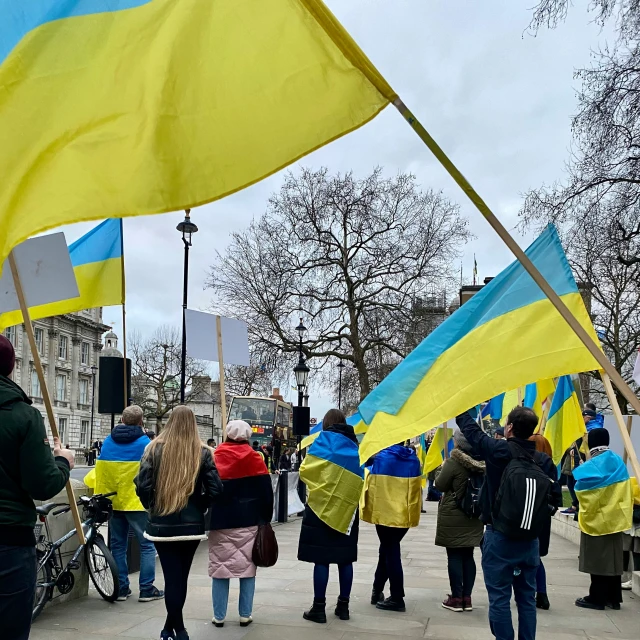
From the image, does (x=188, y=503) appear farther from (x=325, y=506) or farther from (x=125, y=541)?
(x=125, y=541)

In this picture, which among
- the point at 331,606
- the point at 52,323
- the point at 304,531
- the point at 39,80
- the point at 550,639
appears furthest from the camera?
the point at 52,323

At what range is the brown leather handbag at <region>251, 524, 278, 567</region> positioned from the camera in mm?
6375

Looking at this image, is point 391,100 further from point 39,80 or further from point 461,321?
point 461,321

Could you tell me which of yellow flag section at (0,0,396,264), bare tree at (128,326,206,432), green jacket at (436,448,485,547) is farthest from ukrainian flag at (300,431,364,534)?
bare tree at (128,326,206,432)

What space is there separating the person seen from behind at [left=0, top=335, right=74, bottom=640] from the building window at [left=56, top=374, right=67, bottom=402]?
262ft

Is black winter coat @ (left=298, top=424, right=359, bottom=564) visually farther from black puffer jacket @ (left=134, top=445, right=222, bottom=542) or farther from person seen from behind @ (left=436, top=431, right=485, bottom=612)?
black puffer jacket @ (left=134, top=445, right=222, bottom=542)

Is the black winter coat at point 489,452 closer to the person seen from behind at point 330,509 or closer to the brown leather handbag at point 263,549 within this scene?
the person seen from behind at point 330,509

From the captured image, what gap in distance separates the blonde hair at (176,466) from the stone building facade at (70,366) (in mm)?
71225

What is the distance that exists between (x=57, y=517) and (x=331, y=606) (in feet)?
9.33

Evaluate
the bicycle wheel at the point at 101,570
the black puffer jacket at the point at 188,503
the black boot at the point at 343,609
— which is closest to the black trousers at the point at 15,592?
the black puffer jacket at the point at 188,503

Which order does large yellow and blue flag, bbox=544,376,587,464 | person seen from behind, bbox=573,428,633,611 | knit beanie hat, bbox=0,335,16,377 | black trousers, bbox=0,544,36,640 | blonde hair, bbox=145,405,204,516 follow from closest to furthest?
1. black trousers, bbox=0,544,36,640
2. knit beanie hat, bbox=0,335,16,377
3. blonde hair, bbox=145,405,204,516
4. person seen from behind, bbox=573,428,633,611
5. large yellow and blue flag, bbox=544,376,587,464

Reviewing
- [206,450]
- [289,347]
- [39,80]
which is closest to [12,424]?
[39,80]

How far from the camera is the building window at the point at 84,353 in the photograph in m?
84.6

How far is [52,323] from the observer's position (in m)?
75.6
